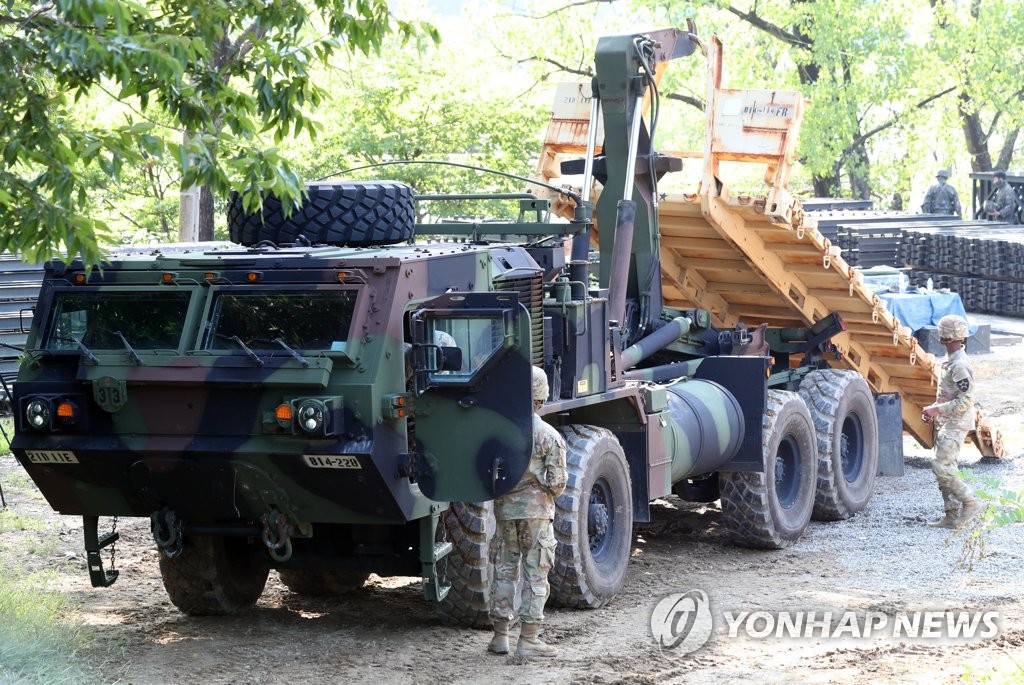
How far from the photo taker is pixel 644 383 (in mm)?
9562

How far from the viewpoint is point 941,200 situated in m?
30.5

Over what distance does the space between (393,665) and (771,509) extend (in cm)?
386

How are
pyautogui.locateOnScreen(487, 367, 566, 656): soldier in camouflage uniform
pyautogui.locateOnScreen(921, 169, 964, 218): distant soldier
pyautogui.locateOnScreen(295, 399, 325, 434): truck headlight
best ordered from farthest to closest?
pyautogui.locateOnScreen(921, 169, 964, 218): distant soldier < pyautogui.locateOnScreen(487, 367, 566, 656): soldier in camouflage uniform < pyautogui.locateOnScreen(295, 399, 325, 434): truck headlight

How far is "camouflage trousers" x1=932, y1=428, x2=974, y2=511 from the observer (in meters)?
10.6

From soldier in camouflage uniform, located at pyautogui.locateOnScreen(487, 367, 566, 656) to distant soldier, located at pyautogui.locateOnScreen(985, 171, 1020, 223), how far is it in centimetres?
2283

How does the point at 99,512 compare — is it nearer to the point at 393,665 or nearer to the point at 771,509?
the point at 393,665

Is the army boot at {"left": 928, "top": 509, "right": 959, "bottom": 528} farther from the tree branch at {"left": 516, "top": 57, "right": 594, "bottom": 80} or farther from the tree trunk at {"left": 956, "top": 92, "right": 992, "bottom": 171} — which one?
the tree trunk at {"left": 956, "top": 92, "right": 992, "bottom": 171}

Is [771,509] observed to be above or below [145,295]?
below

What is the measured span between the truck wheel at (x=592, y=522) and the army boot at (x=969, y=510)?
312 centimetres

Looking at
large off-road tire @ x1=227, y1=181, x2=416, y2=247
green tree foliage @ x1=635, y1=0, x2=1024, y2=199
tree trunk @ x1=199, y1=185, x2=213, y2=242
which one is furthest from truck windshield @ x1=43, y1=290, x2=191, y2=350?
green tree foliage @ x1=635, y1=0, x2=1024, y2=199

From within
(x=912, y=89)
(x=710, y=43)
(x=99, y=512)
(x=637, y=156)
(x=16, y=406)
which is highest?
(x=912, y=89)

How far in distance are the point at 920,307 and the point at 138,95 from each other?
43.3ft

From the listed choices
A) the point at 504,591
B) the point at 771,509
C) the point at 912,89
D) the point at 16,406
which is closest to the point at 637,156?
the point at 771,509

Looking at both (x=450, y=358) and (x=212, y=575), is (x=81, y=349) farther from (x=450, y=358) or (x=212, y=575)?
(x=450, y=358)
